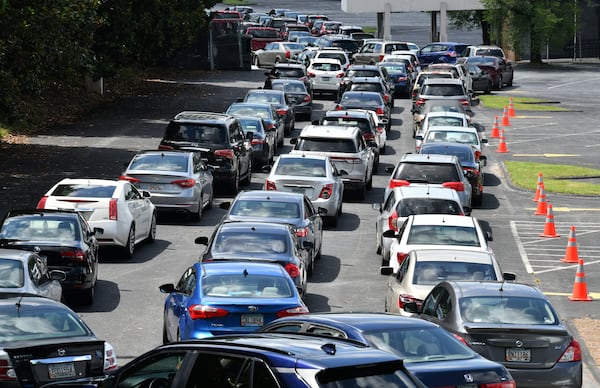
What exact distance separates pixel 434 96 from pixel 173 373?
3915 cm

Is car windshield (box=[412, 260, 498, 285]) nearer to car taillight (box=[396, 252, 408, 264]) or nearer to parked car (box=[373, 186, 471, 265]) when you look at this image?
car taillight (box=[396, 252, 408, 264])

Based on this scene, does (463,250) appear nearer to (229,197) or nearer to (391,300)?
(391,300)

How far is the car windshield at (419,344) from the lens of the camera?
13117 mm

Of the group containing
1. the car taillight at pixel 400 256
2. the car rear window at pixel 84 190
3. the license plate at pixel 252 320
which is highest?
the car rear window at pixel 84 190

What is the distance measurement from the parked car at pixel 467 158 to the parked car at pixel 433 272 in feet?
48.3

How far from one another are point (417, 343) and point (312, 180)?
58.2 ft

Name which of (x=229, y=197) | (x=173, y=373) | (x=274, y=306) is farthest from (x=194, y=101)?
(x=173, y=373)

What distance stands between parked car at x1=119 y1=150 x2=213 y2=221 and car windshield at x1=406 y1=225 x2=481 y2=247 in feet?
27.0

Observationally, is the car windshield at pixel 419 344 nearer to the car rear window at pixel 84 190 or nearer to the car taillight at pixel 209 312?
the car taillight at pixel 209 312

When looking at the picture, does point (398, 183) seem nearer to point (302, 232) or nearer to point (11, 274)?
point (302, 232)

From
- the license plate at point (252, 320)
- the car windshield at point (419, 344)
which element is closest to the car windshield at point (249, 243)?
the license plate at point (252, 320)

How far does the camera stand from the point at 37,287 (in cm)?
1909

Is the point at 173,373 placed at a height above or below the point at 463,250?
above

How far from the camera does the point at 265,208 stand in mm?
26438
